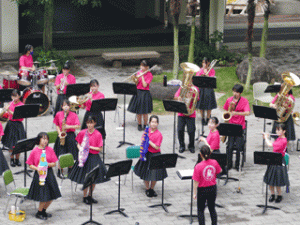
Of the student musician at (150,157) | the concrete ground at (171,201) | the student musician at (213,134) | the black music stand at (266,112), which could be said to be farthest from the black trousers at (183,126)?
the student musician at (150,157)

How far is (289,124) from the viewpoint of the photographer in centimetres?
1398

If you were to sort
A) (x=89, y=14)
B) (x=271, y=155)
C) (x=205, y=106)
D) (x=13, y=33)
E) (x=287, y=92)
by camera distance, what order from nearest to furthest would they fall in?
(x=271, y=155)
(x=287, y=92)
(x=205, y=106)
(x=13, y=33)
(x=89, y=14)

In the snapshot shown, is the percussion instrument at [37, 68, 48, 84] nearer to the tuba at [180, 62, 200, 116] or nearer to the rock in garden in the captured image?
the tuba at [180, 62, 200, 116]

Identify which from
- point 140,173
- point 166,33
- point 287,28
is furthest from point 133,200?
point 287,28

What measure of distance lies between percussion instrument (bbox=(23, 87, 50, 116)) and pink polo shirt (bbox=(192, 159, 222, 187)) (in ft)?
21.4

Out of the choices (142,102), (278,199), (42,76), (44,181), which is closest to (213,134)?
(278,199)

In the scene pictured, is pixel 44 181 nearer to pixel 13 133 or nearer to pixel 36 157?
pixel 36 157

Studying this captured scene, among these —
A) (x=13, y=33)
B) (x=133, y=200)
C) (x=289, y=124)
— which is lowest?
(x=133, y=200)

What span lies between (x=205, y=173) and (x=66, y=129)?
372 cm

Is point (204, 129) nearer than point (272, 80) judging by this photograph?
Yes

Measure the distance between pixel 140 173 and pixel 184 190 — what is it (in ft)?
3.61

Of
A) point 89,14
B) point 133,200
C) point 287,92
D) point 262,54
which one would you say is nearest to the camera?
point 133,200

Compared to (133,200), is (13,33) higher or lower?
higher

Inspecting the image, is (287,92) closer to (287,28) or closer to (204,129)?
(204,129)
